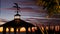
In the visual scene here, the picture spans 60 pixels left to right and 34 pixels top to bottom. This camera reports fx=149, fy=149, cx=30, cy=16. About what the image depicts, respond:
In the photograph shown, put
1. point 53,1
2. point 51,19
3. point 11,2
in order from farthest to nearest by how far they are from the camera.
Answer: point 51,19
point 11,2
point 53,1

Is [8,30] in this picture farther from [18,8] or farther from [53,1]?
[53,1]

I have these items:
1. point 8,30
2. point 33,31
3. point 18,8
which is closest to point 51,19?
point 33,31

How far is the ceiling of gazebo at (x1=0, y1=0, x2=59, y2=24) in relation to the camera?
3746mm

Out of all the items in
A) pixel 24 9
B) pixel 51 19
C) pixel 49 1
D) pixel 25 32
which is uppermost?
pixel 49 1

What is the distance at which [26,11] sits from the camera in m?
3.93

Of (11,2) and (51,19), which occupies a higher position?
(11,2)

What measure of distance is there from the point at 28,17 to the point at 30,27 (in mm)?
276

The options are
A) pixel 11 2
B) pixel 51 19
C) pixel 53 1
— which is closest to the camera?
pixel 53 1

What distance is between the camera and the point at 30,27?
3.74m

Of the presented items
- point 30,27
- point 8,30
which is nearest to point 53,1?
point 30,27

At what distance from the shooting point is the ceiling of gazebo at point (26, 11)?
3746mm

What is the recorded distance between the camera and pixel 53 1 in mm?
2654

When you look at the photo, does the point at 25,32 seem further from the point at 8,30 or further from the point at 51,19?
the point at 51,19

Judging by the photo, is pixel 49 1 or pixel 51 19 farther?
pixel 51 19
